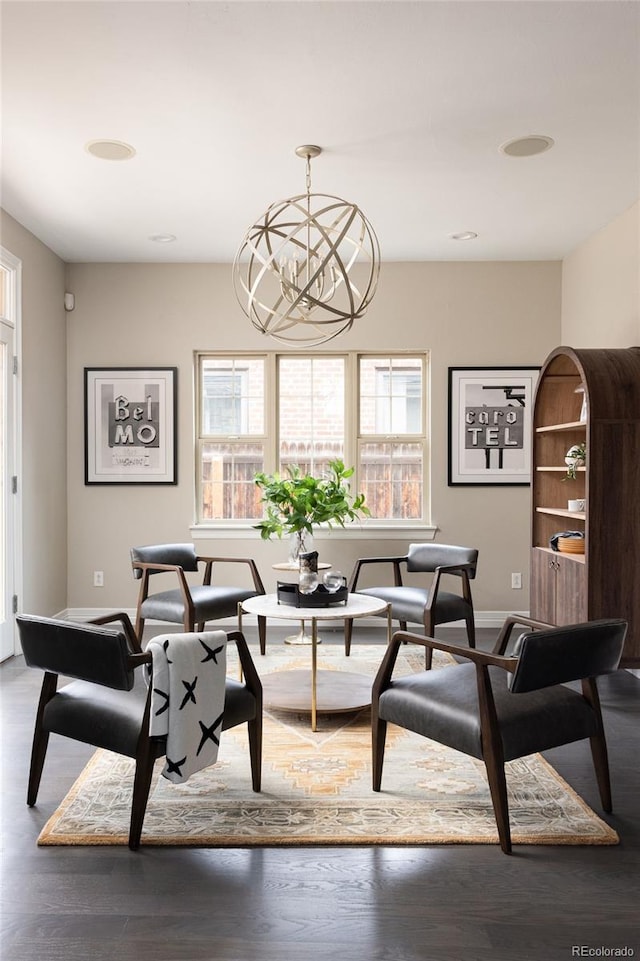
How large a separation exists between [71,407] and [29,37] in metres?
3.38

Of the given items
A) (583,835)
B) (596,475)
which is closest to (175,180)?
(596,475)

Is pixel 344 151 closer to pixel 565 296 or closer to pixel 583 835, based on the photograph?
pixel 565 296

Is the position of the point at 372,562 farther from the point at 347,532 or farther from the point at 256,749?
the point at 256,749

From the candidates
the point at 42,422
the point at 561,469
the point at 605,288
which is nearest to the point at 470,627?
the point at 561,469

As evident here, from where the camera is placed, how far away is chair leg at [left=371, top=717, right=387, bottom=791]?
2.78m

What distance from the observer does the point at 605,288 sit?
4898 mm

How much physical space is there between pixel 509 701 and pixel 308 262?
6.73ft

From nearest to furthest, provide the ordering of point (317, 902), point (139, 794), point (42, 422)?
1. point (317, 902)
2. point (139, 794)
3. point (42, 422)

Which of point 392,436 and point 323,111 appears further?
point 392,436

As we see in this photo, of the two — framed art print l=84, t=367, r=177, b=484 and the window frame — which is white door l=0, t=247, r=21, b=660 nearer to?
framed art print l=84, t=367, r=177, b=484

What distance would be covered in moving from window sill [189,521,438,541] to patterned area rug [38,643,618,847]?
2.47m

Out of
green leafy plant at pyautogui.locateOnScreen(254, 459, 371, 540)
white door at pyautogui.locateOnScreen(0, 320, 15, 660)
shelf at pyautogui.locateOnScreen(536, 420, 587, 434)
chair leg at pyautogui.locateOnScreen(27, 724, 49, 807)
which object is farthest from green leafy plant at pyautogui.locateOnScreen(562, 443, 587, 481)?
white door at pyautogui.locateOnScreen(0, 320, 15, 660)

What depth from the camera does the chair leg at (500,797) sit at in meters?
2.34

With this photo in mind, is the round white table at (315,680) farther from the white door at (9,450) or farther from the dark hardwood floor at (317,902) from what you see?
the white door at (9,450)
